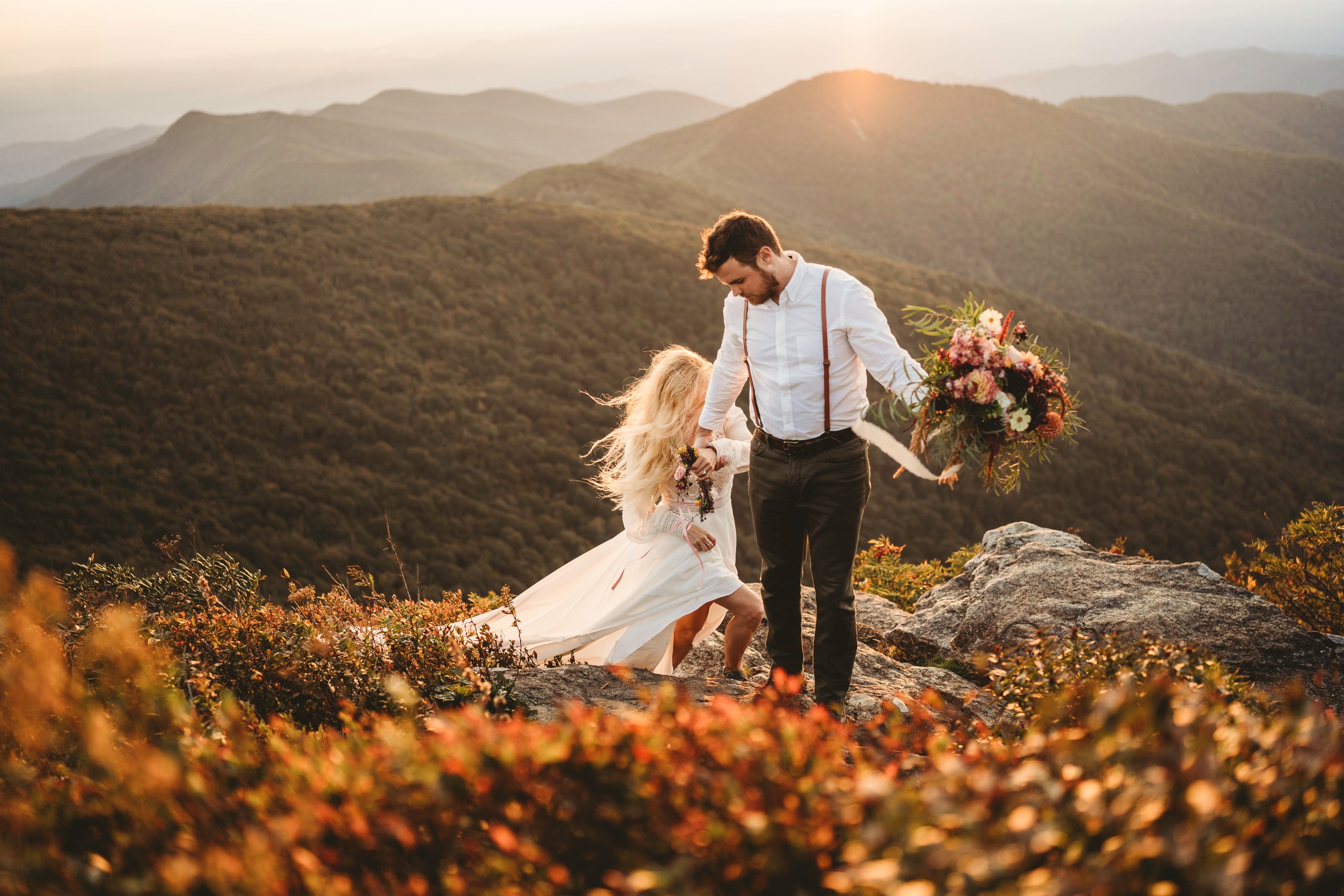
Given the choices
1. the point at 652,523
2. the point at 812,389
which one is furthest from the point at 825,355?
the point at 652,523

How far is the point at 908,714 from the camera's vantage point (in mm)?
4027

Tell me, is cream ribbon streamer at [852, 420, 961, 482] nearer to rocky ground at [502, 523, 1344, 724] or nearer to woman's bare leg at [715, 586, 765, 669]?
rocky ground at [502, 523, 1344, 724]

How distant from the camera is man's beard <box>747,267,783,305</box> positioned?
3.44 m

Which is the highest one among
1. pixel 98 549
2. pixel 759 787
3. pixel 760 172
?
pixel 760 172

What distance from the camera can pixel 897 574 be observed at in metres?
7.52

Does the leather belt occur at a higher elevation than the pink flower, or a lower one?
lower

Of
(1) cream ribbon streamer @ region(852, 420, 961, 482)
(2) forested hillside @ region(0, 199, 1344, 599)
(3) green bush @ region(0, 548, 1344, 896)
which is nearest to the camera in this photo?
(3) green bush @ region(0, 548, 1344, 896)

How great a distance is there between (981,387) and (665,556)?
1.96m

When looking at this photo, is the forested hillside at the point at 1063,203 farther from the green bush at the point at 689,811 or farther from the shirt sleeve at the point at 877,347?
the green bush at the point at 689,811

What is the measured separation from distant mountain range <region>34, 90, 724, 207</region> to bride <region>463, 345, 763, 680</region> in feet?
307

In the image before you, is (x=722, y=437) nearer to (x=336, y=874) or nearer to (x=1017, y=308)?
(x=336, y=874)

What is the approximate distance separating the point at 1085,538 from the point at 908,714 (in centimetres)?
2107

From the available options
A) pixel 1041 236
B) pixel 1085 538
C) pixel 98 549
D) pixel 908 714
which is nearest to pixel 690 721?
pixel 908 714

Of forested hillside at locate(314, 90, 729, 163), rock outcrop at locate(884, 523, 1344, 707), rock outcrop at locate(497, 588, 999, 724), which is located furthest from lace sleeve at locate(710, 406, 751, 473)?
forested hillside at locate(314, 90, 729, 163)
